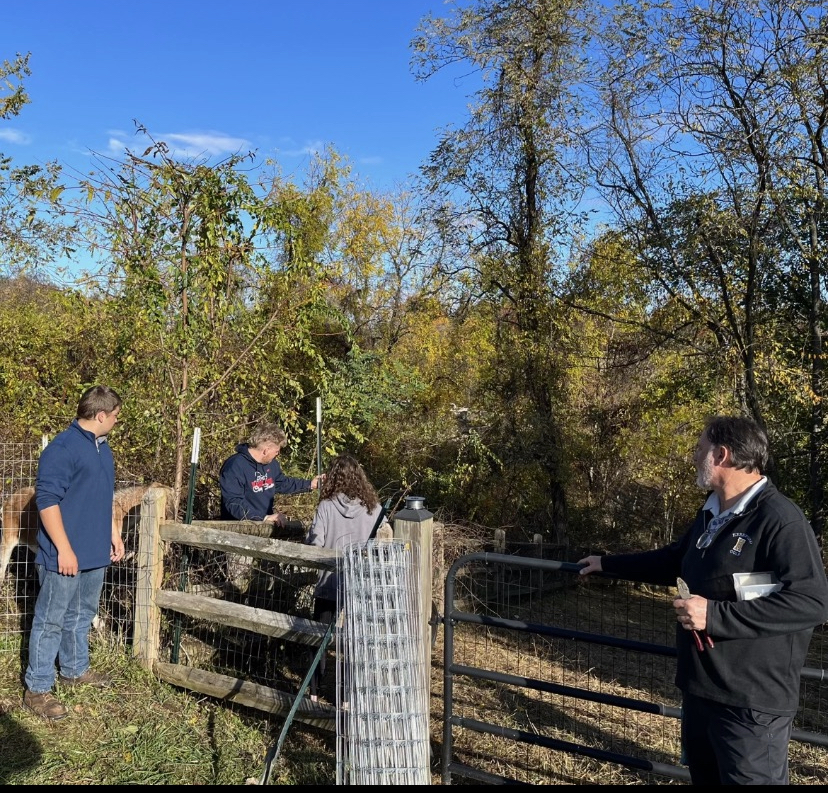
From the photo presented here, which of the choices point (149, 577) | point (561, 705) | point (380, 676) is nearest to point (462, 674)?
point (380, 676)

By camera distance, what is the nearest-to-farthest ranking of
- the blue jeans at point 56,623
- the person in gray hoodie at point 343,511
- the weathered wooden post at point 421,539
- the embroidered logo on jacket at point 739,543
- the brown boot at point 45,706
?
the embroidered logo on jacket at point 739,543 < the weathered wooden post at point 421,539 < the brown boot at point 45,706 < the blue jeans at point 56,623 < the person in gray hoodie at point 343,511

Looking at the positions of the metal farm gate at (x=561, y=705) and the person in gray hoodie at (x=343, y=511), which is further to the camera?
the person in gray hoodie at (x=343, y=511)

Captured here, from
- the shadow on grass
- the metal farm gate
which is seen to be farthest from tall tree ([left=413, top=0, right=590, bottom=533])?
the shadow on grass

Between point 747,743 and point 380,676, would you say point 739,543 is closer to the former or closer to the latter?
point 747,743

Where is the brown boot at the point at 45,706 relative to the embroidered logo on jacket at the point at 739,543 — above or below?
below

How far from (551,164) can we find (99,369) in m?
6.78

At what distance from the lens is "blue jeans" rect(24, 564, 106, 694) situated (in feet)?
14.5

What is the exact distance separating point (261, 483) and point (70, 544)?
5.34ft

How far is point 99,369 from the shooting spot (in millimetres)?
9047

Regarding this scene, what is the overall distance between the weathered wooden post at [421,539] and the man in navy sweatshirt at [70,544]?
1.96 m

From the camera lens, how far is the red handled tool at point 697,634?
248cm

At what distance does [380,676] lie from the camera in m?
3.31

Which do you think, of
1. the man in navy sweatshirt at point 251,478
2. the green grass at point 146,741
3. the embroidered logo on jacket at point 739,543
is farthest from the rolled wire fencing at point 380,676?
the man in navy sweatshirt at point 251,478

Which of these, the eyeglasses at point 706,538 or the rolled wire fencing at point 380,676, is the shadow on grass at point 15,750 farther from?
the eyeglasses at point 706,538
